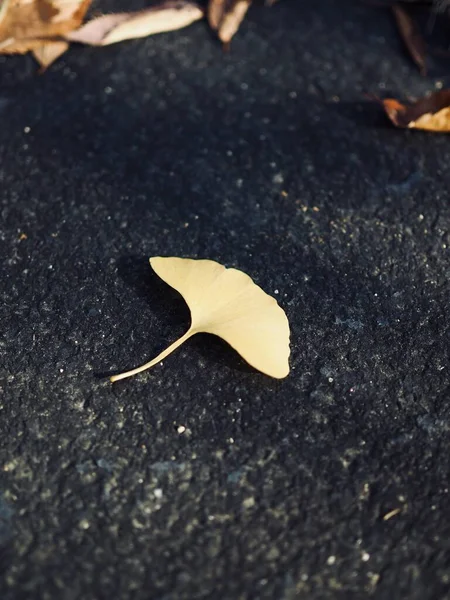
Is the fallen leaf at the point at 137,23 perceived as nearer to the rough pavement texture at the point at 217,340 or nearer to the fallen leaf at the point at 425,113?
the rough pavement texture at the point at 217,340

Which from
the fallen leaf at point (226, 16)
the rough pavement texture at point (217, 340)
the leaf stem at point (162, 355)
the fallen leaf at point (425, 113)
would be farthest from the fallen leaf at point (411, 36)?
the leaf stem at point (162, 355)

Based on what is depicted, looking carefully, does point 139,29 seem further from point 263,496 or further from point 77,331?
point 263,496

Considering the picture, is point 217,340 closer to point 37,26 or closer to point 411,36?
point 37,26

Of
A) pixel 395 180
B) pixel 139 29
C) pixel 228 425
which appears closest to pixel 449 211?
pixel 395 180

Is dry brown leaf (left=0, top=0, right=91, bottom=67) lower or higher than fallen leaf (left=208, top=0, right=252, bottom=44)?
higher

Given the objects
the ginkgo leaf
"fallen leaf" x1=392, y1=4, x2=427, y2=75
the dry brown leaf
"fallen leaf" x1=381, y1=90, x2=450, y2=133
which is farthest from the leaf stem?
"fallen leaf" x1=392, y1=4, x2=427, y2=75

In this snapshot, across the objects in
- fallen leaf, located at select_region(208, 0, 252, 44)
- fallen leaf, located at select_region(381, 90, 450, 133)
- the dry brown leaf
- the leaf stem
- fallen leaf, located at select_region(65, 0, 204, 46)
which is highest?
the dry brown leaf

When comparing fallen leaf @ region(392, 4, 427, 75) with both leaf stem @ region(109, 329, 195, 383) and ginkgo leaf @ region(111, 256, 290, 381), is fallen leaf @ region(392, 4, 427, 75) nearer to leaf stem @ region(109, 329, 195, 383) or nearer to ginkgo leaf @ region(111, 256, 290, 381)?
ginkgo leaf @ region(111, 256, 290, 381)
